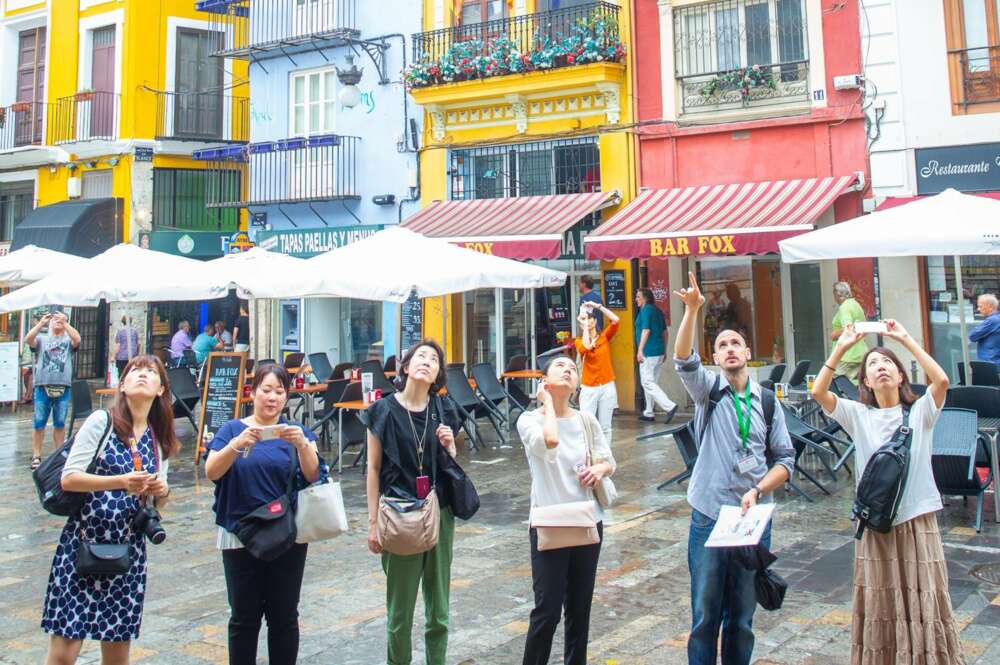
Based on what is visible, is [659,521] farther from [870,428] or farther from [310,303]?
[310,303]

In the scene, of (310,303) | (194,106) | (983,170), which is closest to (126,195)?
(194,106)

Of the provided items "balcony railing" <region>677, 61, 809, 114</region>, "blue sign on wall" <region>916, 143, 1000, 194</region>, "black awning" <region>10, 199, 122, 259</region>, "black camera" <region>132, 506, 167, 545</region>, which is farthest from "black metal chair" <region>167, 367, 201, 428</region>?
"blue sign on wall" <region>916, 143, 1000, 194</region>

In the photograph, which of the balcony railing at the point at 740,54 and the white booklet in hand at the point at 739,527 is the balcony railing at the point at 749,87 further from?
the white booklet in hand at the point at 739,527

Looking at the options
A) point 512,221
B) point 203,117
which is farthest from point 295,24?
point 512,221

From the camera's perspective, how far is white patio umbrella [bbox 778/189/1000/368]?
29.9 feet

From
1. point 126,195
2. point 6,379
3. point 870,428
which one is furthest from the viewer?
point 126,195

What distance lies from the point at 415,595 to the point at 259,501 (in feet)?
2.96

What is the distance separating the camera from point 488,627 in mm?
5578

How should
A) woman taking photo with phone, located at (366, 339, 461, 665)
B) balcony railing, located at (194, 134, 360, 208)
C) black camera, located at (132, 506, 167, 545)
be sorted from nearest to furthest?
black camera, located at (132, 506, 167, 545) < woman taking photo with phone, located at (366, 339, 461, 665) < balcony railing, located at (194, 134, 360, 208)

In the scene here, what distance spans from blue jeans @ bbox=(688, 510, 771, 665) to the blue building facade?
46.8 ft

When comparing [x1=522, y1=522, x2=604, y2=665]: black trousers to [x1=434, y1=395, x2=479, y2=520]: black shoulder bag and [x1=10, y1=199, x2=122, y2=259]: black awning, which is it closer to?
[x1=434, y1=395, x2=479, y2=520]: black shoulder bag

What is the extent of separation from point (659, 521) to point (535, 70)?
1011 cm

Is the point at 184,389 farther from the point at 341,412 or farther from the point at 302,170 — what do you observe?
the point at 302,170

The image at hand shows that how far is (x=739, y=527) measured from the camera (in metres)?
4.12
